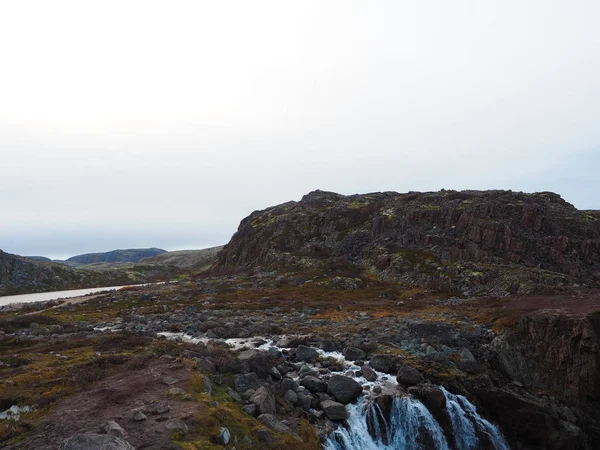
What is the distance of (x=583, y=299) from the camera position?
43.4 metres

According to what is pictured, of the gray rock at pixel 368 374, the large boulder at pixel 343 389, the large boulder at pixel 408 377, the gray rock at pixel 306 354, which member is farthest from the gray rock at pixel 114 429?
the large boulder at pixel 408 377

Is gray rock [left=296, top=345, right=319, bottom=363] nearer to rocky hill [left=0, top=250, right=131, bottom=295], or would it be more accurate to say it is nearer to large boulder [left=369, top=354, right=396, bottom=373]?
large boulder [left=369, top=354, right=396, bottom=373]

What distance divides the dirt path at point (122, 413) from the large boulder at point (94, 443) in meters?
1.05


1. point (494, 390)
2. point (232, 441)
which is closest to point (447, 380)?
point (494, 390)

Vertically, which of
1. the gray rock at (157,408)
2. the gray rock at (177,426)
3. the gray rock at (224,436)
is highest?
the gray rock at (157,408)

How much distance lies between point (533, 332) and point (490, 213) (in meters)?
48.3

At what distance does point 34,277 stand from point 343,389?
507 ft

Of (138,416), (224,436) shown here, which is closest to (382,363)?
(224,436)

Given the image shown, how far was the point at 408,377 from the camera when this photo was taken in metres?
25.7

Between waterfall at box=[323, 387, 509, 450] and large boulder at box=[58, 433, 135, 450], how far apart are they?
1100 centimetres

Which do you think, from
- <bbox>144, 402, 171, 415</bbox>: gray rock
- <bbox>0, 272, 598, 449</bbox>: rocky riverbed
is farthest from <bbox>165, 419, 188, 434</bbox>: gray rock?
<bbox>144, 402, 171, 415</bbox>: gray rock

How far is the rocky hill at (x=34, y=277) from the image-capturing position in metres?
128

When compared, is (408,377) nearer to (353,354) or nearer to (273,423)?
(353,354)

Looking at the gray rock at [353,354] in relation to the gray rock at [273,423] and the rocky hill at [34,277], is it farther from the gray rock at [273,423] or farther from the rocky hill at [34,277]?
the rocky hill at [34,277]
